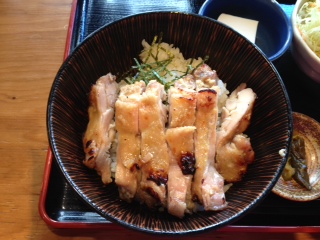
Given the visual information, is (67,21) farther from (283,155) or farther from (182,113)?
(283,155)

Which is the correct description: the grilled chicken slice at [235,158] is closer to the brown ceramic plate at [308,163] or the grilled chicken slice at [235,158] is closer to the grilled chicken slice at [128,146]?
the brown ceramic plate at [308,163]

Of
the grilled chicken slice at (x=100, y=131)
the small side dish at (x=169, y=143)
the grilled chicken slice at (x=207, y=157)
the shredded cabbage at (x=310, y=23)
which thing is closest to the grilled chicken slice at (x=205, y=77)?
the small side dish at (x=169, y=143)

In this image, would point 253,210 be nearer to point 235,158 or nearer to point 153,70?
point 235,158

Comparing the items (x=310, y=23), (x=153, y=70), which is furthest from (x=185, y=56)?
(x=310, y=23)

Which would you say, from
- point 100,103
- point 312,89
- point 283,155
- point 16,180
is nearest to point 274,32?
point 312,89

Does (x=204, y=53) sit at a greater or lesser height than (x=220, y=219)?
greater

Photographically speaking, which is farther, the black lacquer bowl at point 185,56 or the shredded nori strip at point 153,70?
the shredded nori strip at point 153,70

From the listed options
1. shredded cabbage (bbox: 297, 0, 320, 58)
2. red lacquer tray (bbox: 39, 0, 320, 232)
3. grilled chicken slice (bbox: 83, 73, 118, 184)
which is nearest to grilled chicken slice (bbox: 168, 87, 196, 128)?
grilled chicken slice (bbox: 83, 73, 118, 184)
